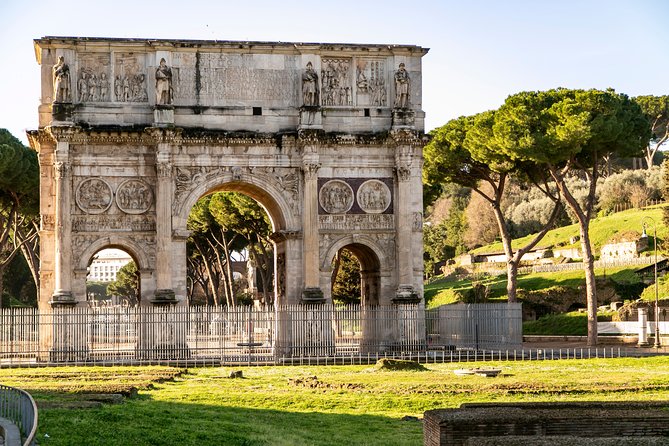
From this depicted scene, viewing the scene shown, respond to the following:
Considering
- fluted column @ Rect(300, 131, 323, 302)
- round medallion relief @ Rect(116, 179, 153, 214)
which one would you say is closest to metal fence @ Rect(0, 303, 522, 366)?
fluted column @ Rect(300, 131, 323, 302)

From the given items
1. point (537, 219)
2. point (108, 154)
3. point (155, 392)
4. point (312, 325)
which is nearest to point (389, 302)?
point (312, 325)

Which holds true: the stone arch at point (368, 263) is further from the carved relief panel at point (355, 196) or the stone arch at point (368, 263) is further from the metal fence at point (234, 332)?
the metal fence at point (234, 332)

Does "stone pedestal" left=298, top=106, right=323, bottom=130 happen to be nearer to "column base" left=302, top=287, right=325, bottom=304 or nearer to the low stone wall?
"column base" left=302, top=287, right=325, bottom=304

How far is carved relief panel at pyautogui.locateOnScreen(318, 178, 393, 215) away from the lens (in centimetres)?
4197

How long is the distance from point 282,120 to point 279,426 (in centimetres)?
2262

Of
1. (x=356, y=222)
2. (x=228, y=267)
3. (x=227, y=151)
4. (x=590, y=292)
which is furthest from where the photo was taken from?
(x=228, y=267)

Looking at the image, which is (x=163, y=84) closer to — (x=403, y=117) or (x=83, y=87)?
(x=83, y=87)

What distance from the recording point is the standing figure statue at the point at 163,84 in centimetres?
4041

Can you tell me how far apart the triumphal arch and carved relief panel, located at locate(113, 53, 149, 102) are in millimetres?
51

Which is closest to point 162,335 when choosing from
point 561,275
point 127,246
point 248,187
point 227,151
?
point 127,246

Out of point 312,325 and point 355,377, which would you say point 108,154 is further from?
point 355,377

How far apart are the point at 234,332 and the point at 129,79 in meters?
9.86

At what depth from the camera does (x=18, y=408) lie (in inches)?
680

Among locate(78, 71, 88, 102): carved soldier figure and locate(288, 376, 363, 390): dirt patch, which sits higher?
locate(78, 71, 88, 102): carved soldier figure
